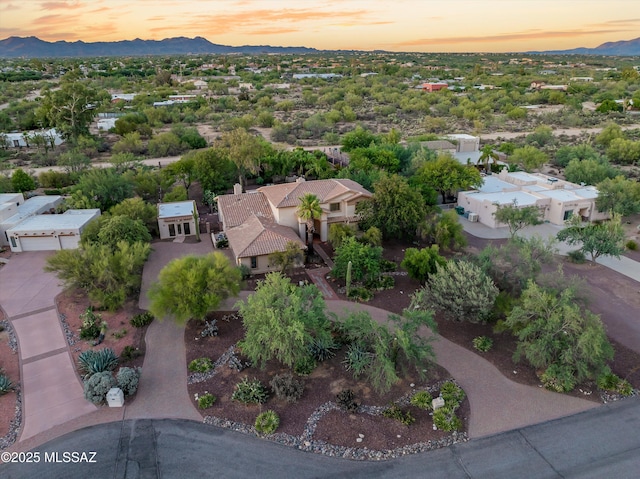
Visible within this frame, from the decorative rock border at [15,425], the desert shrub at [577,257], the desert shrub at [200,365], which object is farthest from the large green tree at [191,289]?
the desert shrub at [577,257]

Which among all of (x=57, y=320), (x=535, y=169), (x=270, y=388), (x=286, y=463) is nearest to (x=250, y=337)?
(x=270, y=388)

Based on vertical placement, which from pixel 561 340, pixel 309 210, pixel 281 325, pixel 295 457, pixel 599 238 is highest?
pixel 309 210

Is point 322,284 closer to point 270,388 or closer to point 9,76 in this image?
point 270,388

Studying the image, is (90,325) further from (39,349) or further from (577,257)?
(577,257)

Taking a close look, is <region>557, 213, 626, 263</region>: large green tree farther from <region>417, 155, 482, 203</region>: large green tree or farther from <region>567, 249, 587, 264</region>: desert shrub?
<region>417, 155, 482, 203</region>: large green tree

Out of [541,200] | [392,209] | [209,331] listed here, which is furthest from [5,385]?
[541,200]

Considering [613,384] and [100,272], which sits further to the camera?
[100,272]

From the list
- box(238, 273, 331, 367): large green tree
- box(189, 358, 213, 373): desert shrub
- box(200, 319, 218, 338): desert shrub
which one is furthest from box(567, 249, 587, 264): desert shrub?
box(189, 358, 213, 373): desert shrub
